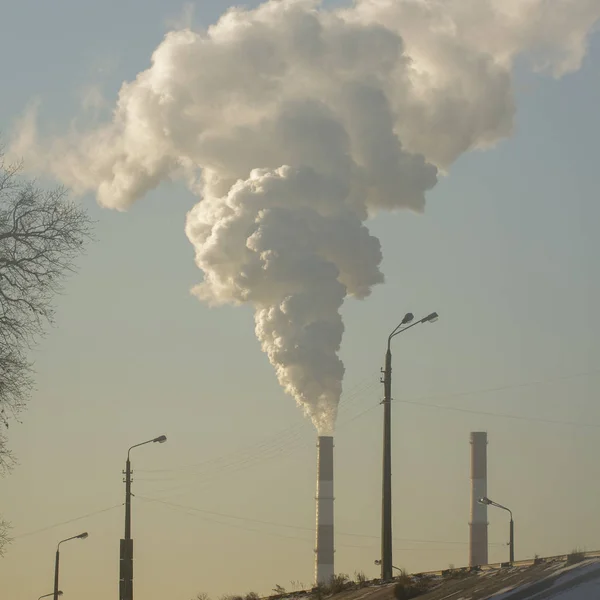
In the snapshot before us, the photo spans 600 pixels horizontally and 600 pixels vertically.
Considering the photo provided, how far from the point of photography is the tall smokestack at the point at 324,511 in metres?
59.2

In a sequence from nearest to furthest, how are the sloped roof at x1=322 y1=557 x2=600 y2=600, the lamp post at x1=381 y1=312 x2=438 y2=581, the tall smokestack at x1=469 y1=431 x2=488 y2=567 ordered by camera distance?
the sloped roof at x1=322 y1=557 x2=600 y2=600, the lamp post at x1=381 y1=312 x2=438 y2=581, the tall smokestack at x1=469 y1=431 x2=488 y2=567

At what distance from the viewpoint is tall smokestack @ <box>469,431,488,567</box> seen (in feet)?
222

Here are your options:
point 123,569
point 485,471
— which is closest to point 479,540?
point 485,471

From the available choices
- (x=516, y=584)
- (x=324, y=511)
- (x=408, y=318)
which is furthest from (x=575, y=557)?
(x=324, y=511)

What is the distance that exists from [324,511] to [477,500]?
11055 millimetres

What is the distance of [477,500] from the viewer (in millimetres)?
67625

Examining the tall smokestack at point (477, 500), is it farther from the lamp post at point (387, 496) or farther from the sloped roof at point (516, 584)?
the sloped roof at point (516, 584)

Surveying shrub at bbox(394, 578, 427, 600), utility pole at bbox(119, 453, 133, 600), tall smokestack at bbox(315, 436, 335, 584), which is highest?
tall smokestack at bbox(315, 436, 335, 584)

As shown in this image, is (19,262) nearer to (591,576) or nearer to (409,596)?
(409,596)

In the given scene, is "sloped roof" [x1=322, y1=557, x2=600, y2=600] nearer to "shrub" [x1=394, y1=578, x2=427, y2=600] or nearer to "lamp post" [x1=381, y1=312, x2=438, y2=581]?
"shrub" [x1=394, y1=578, x2=427, y2=600]

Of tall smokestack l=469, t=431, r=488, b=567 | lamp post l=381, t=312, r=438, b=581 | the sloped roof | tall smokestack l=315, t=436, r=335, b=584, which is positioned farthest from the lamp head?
tall smokestack l=469, t=431, r=488, b=567

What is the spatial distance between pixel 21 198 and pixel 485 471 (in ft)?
180

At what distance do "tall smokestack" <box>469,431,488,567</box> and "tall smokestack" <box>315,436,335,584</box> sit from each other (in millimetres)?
10183

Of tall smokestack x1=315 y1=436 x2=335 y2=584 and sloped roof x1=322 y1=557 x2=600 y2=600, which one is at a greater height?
tall smokestack x1=315 y1=436 x2=335 y2=584
